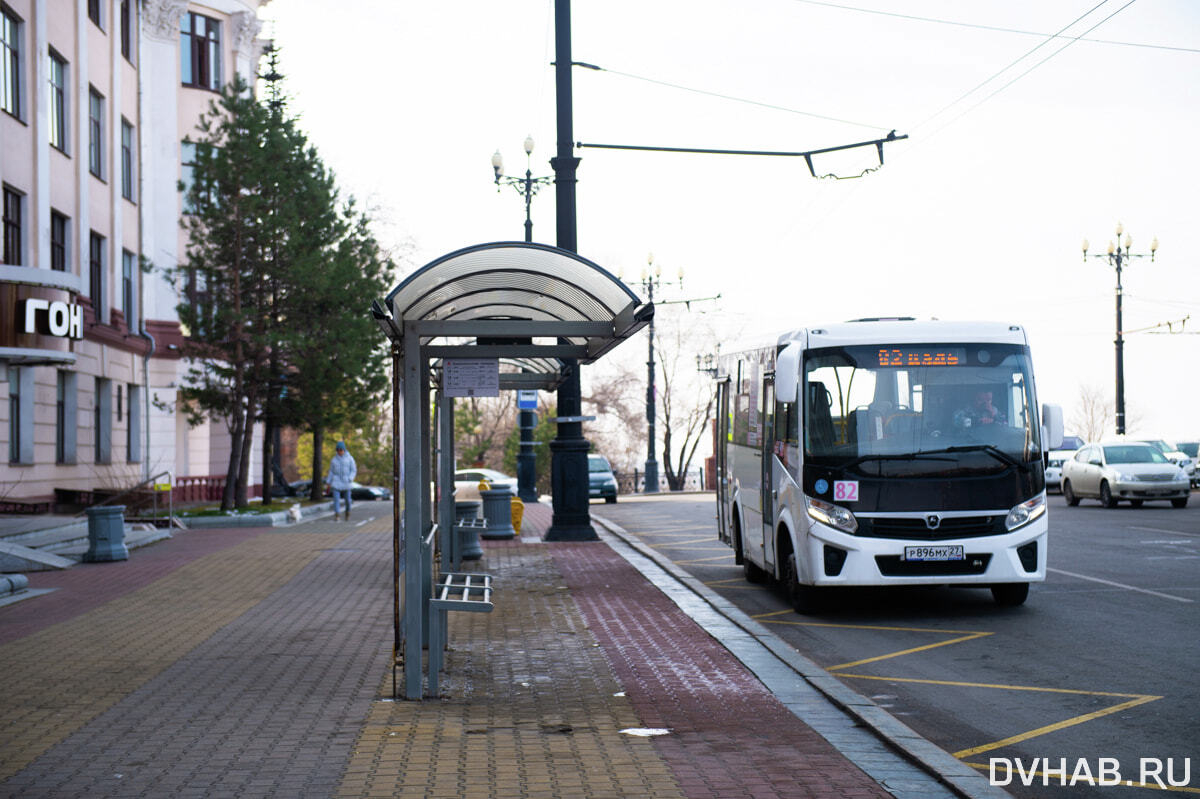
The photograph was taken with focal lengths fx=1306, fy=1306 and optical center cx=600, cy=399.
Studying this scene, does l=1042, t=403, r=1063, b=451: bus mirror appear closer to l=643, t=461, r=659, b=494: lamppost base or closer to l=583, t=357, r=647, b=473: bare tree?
l=643, t=461, r=659, b=494: lamppost base

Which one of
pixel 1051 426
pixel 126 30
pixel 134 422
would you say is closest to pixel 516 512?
pixel 1051 426

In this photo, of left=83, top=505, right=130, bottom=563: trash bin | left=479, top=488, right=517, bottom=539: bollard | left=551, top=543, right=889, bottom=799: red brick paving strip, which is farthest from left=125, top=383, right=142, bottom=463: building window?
left=551, top=543, right=889, bottom=799: red brick paving strip

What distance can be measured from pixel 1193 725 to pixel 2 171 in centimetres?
2442

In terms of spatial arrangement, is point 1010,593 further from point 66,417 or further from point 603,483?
point 603,483

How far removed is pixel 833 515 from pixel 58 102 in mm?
23749

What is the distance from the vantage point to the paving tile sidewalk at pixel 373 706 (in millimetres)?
6098

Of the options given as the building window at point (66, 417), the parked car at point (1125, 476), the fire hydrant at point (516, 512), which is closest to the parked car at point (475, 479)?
the building window at point (66, 417)

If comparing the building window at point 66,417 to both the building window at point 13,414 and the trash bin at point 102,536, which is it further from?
the trash bin at point 102,536

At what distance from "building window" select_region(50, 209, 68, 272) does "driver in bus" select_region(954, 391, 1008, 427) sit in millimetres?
22633

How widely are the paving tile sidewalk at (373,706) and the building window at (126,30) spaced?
2443 centimetres

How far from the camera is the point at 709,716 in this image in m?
7.57

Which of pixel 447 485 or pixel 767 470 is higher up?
pixel 767 470

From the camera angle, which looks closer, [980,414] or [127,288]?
[980,414]

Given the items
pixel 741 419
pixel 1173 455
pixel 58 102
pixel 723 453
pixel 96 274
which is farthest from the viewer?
pixel 1173 455
